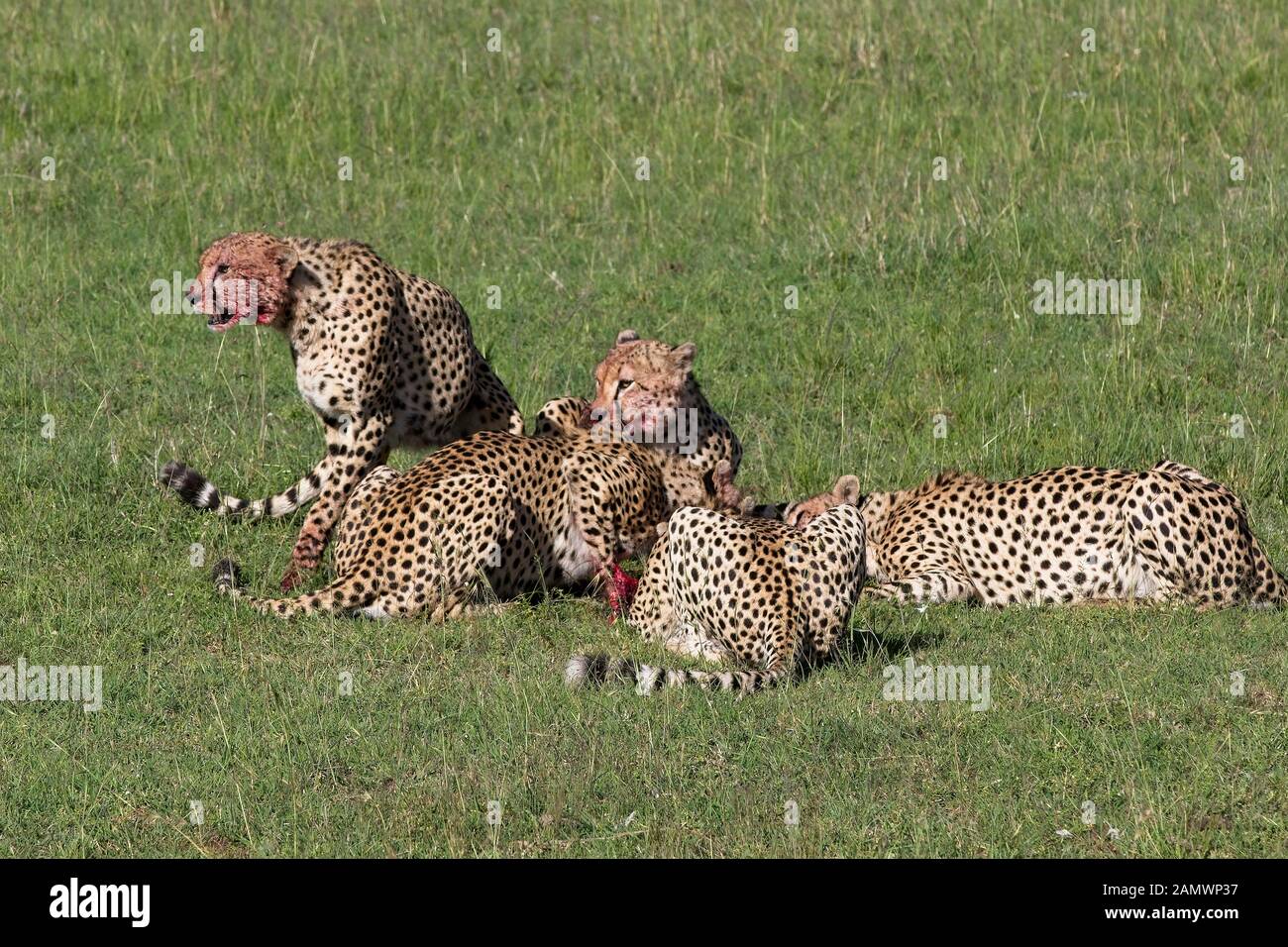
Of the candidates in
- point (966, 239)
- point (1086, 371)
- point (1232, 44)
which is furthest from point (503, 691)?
point (1232, 44)

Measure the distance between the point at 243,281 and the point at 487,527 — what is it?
1.47 m

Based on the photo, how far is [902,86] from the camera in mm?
13797

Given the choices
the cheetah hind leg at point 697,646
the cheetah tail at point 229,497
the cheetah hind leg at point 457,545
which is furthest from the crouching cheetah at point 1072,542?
the cheetah tail at point 229,497

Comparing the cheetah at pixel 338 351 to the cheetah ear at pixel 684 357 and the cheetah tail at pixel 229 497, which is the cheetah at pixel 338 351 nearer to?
the cheetah tail at pixel 229 497

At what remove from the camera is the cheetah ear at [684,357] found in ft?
28.3

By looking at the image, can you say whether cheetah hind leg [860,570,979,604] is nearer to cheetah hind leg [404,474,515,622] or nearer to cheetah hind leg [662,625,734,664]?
cheetah hind leg [662,625,734,664]

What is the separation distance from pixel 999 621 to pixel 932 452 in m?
1.99

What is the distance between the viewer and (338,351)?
28.1 ft

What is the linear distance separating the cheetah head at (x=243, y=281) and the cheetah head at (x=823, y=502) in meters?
2.22

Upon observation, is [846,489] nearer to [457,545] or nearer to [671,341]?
[457,545]

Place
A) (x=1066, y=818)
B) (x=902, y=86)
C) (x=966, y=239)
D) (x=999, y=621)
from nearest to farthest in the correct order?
(x=1066, y=818)
(x=999, y=621)
(x=966, y=239)
(x=902, y=86)

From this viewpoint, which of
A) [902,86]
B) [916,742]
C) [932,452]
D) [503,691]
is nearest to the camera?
[916,742]

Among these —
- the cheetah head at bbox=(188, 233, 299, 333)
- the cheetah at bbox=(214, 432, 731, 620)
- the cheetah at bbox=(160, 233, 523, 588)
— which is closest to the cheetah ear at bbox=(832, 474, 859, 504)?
the cheetah at bbox=(214, 432, 731, 620)

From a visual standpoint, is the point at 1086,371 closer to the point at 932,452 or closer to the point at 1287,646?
the point at 932,452
